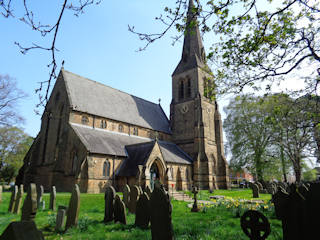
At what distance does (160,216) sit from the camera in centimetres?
407

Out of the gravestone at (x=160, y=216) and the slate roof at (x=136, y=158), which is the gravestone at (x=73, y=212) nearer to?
the gravestone at (x=160, y=216)

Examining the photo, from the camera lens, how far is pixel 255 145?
30.0m

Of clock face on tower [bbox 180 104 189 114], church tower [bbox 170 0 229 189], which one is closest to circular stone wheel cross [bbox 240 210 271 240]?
church tower [bbox 170 0 229 189]

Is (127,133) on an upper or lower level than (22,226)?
upper

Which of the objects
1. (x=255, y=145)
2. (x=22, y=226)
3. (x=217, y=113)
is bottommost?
(x=22, y=226)

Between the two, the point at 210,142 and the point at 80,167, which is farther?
the point at 210,142

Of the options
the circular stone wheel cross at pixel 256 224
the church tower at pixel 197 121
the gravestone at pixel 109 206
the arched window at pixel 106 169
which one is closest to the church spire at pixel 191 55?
the church tower at pixel 197 121

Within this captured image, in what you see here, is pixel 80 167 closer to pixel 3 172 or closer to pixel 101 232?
pixel 101 232

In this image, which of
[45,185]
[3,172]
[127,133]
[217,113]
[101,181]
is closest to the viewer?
[101,181]

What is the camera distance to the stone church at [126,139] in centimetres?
1934

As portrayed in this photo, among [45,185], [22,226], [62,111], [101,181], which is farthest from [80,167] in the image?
[22,226]

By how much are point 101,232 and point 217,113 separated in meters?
29.6

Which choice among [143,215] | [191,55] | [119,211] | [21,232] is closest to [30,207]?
[119,211]

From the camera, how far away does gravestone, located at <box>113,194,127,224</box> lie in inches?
283
